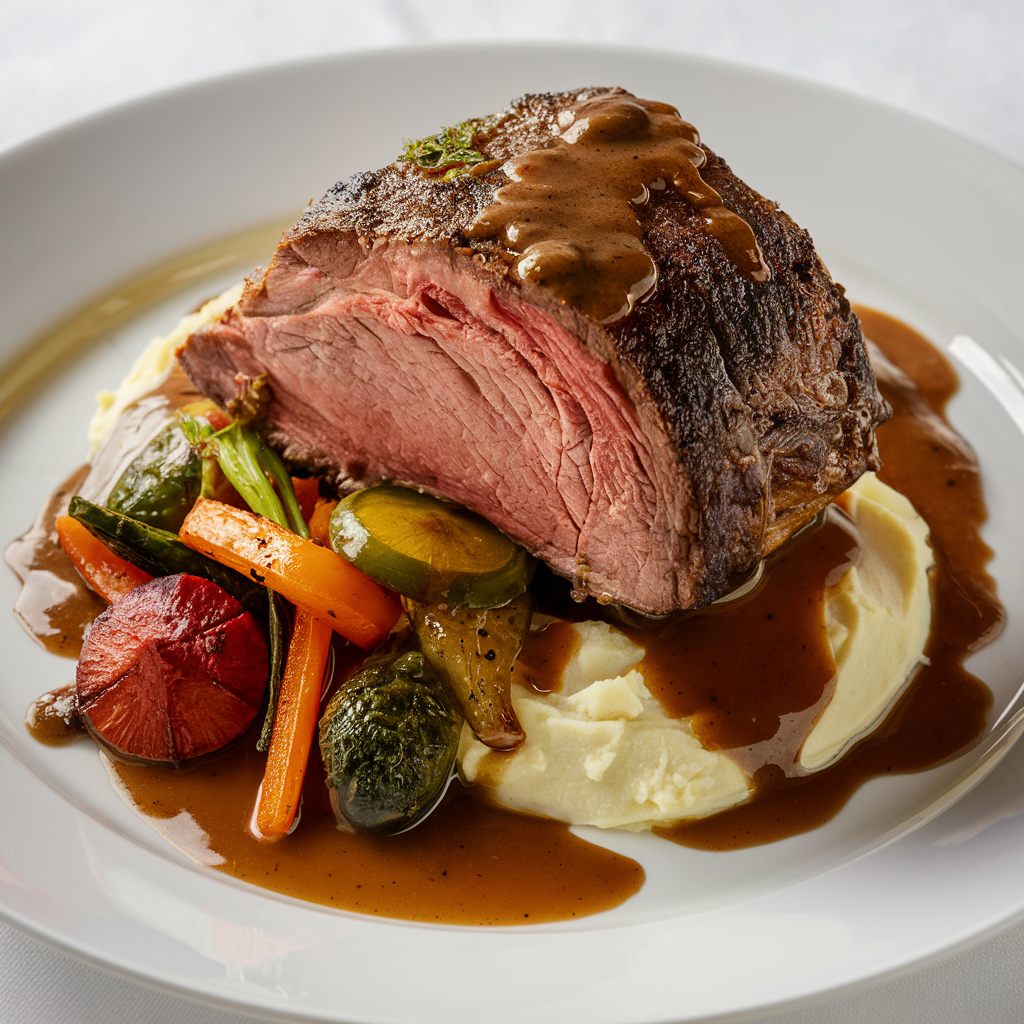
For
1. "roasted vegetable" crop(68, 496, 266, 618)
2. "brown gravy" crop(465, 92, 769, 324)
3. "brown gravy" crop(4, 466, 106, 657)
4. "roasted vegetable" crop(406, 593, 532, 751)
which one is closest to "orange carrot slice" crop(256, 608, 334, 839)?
"roasted vegetable" crop(68, 496, 266, 618)

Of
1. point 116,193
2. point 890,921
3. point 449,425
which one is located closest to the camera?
point 890,921

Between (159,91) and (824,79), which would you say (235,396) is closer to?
(159,91)

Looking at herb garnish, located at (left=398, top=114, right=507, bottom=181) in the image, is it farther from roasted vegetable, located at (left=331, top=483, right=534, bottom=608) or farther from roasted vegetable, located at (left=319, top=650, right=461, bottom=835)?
roasted vegetable, located at (left=319, top=650, right=461, bottom=835)

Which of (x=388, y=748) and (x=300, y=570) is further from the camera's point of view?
(x=300, y=570)

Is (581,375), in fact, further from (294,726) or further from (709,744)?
(294,726)

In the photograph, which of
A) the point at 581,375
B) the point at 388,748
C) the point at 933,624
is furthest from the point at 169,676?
the point at 933,624

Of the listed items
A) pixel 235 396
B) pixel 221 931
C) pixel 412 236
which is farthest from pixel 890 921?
pixel 235 396
